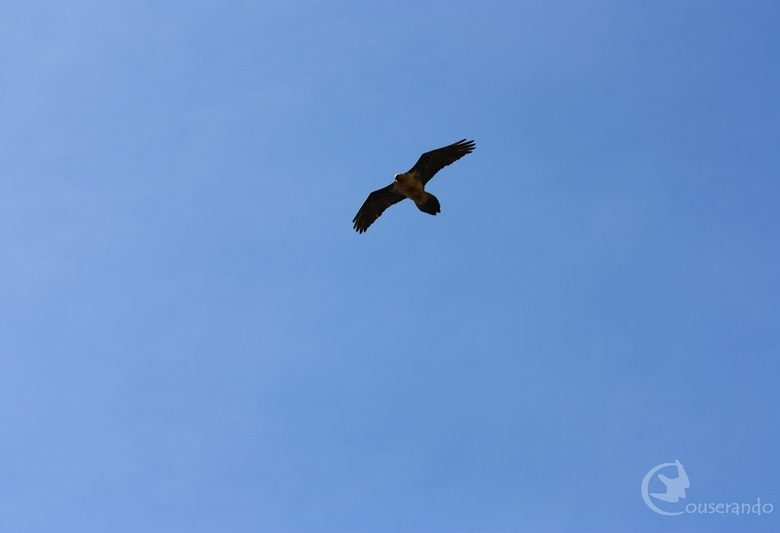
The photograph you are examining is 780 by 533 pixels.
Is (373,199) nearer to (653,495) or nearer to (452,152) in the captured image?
(452,152)

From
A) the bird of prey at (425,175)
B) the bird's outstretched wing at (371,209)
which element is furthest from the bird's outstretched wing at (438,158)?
the bird's outstretched wing at (371,209)

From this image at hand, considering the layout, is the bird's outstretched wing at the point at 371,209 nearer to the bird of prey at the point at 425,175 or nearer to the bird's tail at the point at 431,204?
the bird of prey at the point at 425,175

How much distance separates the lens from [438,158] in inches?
771

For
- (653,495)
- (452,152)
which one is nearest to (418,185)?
(452,152)

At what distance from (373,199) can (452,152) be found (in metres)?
2.60

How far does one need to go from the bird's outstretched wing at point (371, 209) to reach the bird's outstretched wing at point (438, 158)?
1173mm

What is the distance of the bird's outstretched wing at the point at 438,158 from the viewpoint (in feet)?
63.7

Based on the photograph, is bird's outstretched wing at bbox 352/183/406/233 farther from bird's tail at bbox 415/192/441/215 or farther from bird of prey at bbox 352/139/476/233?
bird's tail at bbox 415/192/441/215

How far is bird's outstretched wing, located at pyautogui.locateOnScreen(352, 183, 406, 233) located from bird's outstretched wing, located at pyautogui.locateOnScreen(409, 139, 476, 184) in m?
1.17

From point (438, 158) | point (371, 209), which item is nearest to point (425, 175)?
point (438, 158)

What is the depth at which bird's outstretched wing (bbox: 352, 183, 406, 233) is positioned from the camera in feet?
67.6

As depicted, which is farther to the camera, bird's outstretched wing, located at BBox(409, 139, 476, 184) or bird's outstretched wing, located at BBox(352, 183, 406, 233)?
bird's outstretched wing, located at BBox(352, 183, 406, 233)

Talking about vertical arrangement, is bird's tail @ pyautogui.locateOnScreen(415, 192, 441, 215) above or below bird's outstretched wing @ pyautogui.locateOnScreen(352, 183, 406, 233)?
below

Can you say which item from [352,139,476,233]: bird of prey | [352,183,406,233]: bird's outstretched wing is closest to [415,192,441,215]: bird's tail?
[352,139,476,233]: bird of prey
